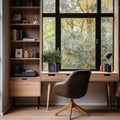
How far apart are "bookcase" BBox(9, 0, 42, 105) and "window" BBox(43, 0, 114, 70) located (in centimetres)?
28

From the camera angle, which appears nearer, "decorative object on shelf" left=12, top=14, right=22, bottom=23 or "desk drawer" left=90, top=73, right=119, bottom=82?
"desk drawer" left=90, top=73, right=119, bottom=82

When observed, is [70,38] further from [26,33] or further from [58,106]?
[58,106]

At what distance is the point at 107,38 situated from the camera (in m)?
5.74

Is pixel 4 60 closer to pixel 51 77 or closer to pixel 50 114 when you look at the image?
pixel 51 77

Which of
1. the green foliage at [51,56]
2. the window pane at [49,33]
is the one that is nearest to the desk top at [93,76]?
the green foliage at [51,56]

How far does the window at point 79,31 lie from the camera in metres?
5.72

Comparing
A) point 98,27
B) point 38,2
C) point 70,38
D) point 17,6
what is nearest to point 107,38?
point 98,27

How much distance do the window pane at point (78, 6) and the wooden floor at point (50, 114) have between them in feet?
7.21

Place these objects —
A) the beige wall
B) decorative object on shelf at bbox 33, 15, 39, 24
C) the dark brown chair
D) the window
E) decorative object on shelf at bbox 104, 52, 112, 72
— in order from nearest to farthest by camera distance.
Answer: the dark brown chair, the beige wall, decorative object on shelf at bbox 104, 52, 112, 72, decorative object on shelf at bbox 33, 15, 39, 24, the window

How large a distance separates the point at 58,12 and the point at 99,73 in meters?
1.70

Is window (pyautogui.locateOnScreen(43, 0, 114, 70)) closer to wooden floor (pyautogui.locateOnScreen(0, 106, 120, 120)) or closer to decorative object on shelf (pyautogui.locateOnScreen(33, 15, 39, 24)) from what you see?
decorative object on shelf (pyautogui.locateOnScreen(33, 15, 39, 24))

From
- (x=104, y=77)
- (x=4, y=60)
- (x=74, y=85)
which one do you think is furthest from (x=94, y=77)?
(x=4, y=60)

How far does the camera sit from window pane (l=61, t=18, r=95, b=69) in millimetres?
5762

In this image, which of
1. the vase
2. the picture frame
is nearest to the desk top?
the vase
